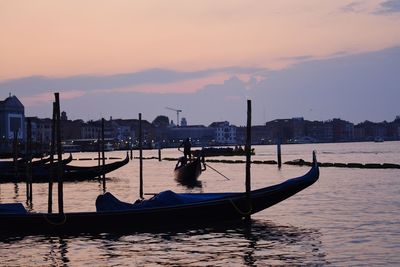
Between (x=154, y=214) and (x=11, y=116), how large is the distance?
12892cm

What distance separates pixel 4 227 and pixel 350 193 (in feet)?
50.4

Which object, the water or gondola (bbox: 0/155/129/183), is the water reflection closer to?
the water

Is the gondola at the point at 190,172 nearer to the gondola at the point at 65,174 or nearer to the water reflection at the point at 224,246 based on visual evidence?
the gondola at the point at 65,174

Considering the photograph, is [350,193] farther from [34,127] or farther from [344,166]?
[34,127]

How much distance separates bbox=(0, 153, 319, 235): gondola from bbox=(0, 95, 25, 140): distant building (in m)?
123

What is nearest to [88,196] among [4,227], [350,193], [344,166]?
[350,193]

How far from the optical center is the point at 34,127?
168 m

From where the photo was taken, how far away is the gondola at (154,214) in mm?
15406

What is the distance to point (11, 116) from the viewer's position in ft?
458

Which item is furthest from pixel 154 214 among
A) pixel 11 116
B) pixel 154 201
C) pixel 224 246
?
pixel 11 116

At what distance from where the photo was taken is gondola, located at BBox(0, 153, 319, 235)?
15406 millimetres

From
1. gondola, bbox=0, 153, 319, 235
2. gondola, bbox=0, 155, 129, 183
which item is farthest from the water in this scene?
gondola, bbox=0, 155, 129, 183

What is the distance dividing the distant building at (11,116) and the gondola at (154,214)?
12269 cm

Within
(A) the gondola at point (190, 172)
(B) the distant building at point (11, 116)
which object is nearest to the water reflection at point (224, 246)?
(A) the gondola at point (190, 172)
